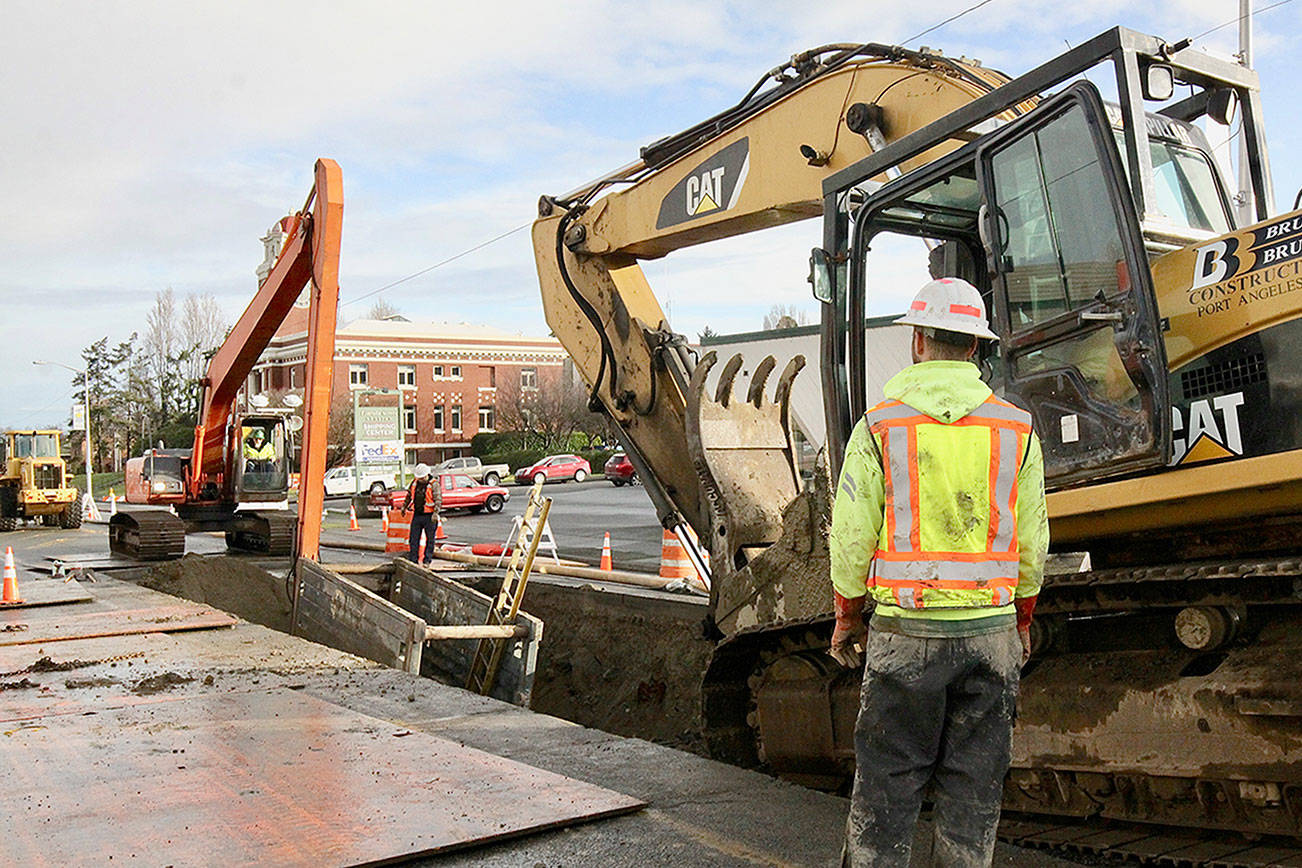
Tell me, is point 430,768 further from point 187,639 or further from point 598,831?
point 187,639

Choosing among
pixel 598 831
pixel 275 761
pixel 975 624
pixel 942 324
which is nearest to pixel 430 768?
pixel 275 761

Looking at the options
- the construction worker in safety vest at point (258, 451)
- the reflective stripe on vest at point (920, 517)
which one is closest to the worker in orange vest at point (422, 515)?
the construction worker in safety vest at point (258, 451)

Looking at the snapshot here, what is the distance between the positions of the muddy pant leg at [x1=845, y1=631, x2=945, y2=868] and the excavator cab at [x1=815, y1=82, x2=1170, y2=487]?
137 centimetres

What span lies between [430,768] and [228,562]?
38.1 feet

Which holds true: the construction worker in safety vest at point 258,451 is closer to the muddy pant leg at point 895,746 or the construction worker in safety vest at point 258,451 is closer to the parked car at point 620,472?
the muddy pant leg at point 895,746

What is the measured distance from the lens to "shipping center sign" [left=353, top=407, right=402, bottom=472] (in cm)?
3181

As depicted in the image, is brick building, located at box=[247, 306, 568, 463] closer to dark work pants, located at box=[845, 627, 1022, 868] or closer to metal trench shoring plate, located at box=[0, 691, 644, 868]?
metal trench shoring plate, located at box=[0, 691, 644, 868]

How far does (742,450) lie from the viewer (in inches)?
297

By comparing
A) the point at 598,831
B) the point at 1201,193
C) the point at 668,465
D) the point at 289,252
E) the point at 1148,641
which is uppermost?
the point at 289,252

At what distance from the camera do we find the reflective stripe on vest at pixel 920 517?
331cm

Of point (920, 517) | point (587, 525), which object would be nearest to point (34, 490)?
point (587, 525)

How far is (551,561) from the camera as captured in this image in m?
15.6

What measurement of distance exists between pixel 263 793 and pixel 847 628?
272 centimetres

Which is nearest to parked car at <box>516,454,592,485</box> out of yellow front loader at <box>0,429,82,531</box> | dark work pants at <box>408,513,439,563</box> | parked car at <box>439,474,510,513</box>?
parked car at <box>439,474,510,513</box>
